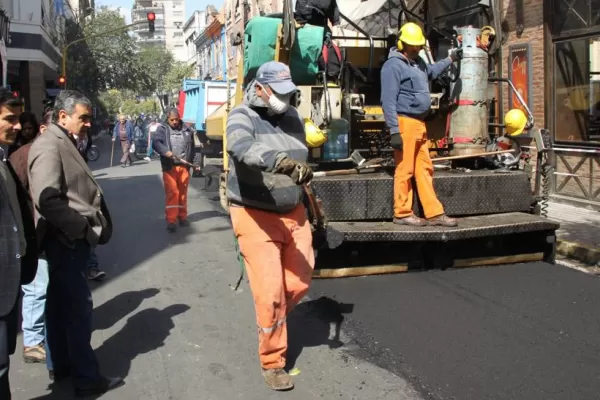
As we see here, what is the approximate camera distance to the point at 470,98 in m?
7.30

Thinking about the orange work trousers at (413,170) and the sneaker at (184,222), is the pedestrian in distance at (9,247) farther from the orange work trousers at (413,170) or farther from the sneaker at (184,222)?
the sneaker at (184,222)

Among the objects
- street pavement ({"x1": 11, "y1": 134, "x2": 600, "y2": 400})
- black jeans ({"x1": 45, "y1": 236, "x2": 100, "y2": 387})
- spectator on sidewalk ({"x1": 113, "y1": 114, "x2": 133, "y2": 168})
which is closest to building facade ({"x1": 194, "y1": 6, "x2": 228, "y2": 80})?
spectator on sidewalk ({"x1": 113, "y1": 114, "x2": 133, "y2": 168})

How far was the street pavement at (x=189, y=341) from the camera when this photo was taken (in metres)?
4.03

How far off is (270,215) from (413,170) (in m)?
2.42

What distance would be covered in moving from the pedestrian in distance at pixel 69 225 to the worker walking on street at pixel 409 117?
9.59 ft

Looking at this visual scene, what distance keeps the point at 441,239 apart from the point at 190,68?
2410 inches

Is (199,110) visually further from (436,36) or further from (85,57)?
(85,57)

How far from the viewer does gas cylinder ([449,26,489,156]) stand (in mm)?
7191

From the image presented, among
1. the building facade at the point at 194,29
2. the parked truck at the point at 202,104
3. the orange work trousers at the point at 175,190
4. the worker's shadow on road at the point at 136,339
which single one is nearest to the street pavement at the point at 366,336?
the worker's shadow on road at the point at 136,339

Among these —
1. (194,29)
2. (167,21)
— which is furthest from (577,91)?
(167,21)

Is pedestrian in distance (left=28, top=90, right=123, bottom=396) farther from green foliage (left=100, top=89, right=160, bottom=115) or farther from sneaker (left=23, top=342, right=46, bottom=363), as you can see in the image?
green foliage (left=100, top=89, right=160, bottom=115)

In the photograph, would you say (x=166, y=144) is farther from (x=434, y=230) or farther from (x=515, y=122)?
(x=515, y=122)

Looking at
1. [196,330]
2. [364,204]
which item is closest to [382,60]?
[364,204]

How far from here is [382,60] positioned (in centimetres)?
783
